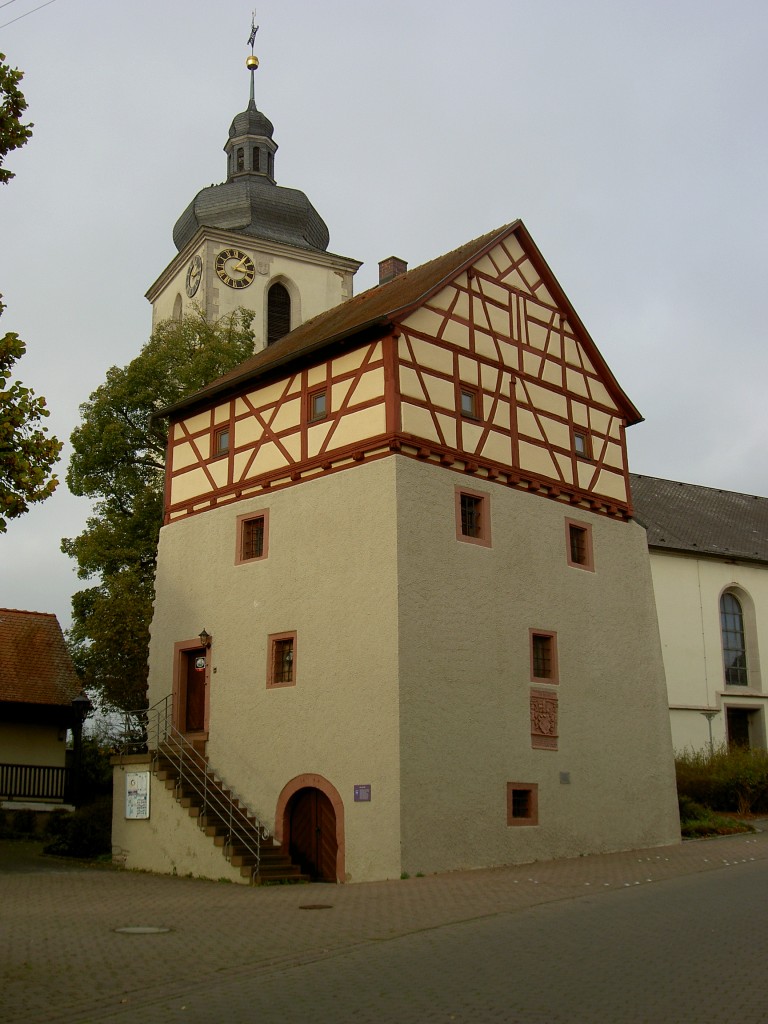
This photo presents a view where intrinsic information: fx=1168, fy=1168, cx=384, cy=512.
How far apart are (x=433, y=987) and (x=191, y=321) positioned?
979 inches

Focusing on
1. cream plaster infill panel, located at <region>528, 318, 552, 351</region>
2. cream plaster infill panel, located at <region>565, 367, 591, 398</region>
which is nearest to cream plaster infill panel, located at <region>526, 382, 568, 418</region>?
cream plaster infill panel, located at <region>565, 367, 591, 398</region>

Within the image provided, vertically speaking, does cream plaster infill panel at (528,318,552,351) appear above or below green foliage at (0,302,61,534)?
above

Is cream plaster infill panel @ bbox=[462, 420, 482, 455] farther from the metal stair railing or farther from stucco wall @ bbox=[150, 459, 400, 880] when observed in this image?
the metal stair railing

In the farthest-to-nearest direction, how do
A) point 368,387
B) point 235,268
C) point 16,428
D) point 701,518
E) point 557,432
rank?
point 235,268, point 701,518, point 557,432, point 368,387, point 16,428

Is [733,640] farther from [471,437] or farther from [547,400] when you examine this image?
[471,437]

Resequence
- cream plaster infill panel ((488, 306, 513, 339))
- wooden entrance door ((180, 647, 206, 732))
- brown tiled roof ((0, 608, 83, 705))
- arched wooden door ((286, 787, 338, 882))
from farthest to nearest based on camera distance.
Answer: brown tiled roof ((0, 608, 83, 705)) → cream plaster infill panel ((488, 306, 513, 339)) → wooden entrance door ((180, 647, 206, 732)) → arched wooden door ((286, 787, 338, 882))

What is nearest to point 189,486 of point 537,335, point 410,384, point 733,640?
point 410,384

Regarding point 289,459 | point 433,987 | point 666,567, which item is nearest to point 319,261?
point 666,567

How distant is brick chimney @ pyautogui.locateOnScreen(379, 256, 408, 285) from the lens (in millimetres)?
28250

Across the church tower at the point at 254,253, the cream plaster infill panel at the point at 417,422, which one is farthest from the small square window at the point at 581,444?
the church tower at the point at 254,253

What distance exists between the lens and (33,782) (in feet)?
90.3

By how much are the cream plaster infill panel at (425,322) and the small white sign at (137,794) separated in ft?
31.2

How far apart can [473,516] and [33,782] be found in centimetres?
1338

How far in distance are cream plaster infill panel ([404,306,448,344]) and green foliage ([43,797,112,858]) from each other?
38.6 ft
